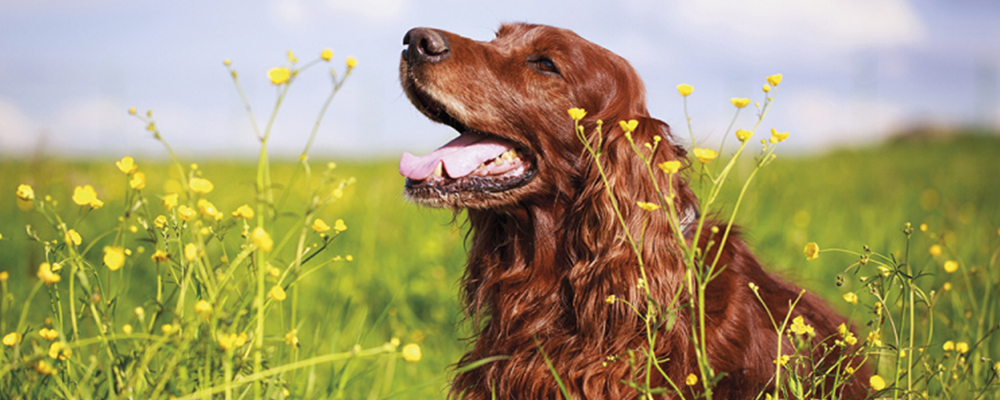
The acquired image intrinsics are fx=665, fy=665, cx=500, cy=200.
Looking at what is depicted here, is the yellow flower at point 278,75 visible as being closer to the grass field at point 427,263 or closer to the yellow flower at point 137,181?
the yellow flower at point 137,181

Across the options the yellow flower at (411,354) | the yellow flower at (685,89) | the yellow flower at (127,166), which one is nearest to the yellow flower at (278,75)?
the yellow flower at (127,166)

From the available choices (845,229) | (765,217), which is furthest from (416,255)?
(845,229)

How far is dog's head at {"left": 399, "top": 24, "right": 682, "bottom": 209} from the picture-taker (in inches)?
85.2

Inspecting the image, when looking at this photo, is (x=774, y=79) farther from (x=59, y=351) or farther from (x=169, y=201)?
(x=59, y=351)

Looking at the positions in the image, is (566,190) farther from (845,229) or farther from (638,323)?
(845,229)

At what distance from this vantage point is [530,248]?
2230 millimetres

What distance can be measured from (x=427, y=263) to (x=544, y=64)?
1858 mm

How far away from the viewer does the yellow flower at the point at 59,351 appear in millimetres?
1356

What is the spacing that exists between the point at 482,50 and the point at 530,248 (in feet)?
2.25

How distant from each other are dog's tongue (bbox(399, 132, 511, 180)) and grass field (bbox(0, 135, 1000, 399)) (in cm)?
22

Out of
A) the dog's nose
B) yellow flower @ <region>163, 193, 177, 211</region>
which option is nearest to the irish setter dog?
the dog's nose

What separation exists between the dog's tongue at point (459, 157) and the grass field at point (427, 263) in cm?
22

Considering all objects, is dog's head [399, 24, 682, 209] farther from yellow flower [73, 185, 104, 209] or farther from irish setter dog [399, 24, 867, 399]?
yellow flower [73, 185, 104, 209]

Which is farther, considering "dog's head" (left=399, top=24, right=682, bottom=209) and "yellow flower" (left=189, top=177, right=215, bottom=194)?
"dog's head" (left=399, top=24, right=682, bottom=209)
